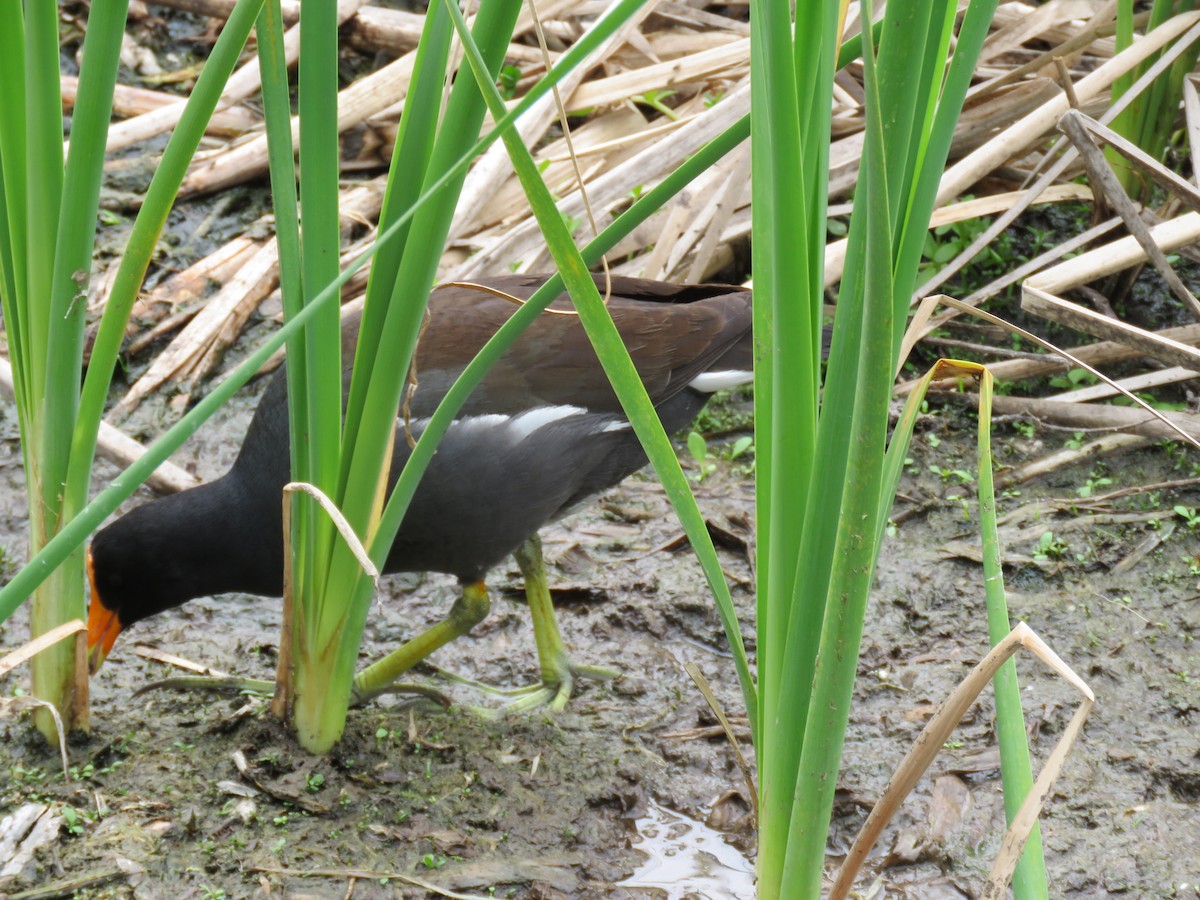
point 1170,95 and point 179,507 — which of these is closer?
point 179,507

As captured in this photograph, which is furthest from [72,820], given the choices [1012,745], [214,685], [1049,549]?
[1049,549]

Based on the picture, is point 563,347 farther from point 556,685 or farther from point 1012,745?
point 1012,745

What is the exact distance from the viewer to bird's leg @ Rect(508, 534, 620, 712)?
8.63ft

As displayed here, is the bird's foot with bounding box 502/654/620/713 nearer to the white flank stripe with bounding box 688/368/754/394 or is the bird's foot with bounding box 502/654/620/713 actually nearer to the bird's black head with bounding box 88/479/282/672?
the bird's black head with bounding box 88/479/282/672

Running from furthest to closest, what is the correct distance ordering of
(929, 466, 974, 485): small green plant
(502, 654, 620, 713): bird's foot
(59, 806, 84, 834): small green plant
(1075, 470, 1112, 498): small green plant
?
1. (929, 466, 974, 485): small green plant
2. (1075, 470, 1112, 498): small green plant
3. (502, 654, 620, 713): bird's foot
4. (59, 806, 84, 834): small green plant

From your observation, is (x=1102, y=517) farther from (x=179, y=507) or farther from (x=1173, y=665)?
(x=179, y=507)

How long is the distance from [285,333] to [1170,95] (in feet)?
9.83

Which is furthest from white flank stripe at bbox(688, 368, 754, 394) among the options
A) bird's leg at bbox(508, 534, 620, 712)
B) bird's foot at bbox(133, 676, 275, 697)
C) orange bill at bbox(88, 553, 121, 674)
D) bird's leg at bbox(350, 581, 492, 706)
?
orange bill at bbox(88, 553, 121, 674)

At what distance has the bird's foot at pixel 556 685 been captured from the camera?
2.57 meters

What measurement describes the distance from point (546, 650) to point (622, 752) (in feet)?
1.08

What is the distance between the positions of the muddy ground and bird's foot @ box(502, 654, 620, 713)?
4cm

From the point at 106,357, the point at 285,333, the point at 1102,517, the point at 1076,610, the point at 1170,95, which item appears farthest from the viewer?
the point at 1170,95

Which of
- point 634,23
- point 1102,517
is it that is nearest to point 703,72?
point 634,23

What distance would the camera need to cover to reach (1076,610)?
110 inches
